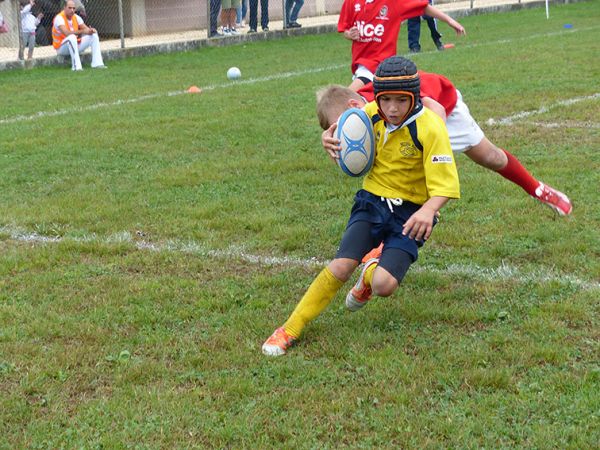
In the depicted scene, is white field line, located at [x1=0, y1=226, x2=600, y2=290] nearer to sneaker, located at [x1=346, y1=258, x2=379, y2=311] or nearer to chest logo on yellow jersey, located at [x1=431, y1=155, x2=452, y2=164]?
sneaker, located at [x1=346, y1=258, x2=379, y2=311]

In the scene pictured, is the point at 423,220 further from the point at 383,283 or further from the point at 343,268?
the point at 343,268

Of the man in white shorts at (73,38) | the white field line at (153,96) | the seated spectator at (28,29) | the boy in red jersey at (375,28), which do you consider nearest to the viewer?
the boy in red jersey at (375,28)

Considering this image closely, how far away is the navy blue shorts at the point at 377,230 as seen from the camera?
4340 millimetres

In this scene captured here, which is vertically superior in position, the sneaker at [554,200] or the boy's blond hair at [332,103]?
the boy's blond hair at [332,103]

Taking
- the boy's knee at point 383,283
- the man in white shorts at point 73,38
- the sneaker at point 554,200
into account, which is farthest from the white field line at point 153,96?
the boy's knee at point 383,283

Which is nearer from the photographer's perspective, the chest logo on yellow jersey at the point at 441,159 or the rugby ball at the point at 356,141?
the chest logo on yellow jersey at the point at 441,159

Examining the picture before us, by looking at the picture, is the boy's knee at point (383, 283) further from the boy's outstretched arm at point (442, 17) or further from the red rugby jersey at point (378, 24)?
the red rugby jersey at point (378, 24)

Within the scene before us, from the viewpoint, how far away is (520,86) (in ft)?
36.7

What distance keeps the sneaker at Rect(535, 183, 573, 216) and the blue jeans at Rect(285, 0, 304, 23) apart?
15.4m

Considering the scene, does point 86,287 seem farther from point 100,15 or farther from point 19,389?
point 100,15

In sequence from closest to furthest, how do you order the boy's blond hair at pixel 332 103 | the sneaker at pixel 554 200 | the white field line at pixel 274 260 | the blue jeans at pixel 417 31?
the boy's blond hair at pixel 332 103 < the white field line at pixel 274 260 < the sneaker at pixel 554 200 < the blue jeans at pixel 417 31

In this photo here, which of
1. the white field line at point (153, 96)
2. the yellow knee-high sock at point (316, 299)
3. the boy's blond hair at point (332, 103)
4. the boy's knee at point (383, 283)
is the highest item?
the boy's blond hair at point (332, 103)

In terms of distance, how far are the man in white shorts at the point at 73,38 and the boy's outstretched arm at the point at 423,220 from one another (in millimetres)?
12461

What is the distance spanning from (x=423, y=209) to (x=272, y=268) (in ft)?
4.81
